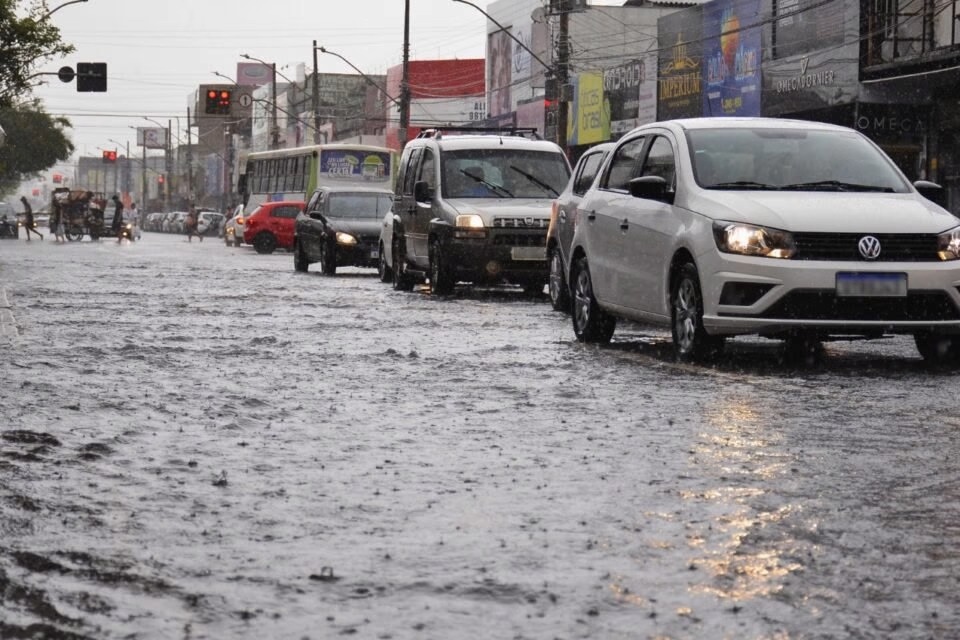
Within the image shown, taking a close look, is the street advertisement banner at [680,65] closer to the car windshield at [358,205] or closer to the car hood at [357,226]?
the car windshield at [358,205]

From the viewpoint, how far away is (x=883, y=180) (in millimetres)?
12805

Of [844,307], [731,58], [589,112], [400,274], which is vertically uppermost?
[731,58]

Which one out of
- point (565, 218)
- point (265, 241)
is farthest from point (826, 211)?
point (265, 241)

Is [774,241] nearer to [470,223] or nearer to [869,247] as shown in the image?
[869,247]

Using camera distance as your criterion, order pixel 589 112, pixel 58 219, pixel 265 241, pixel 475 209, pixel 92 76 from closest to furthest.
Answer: pixel 475 209 < pixel 265 241 < pixel 589 112 < pixel 92 76 < pixel 58 219

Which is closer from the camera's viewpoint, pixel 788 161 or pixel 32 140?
pixel 788 161

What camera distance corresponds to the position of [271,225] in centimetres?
5181

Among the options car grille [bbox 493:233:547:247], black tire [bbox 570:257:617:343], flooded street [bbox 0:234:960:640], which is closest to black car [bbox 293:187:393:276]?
car grille [bbox 493:233:547:247]

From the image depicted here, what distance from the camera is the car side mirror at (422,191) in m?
22.8

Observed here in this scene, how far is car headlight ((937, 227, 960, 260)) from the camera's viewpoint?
465 inches

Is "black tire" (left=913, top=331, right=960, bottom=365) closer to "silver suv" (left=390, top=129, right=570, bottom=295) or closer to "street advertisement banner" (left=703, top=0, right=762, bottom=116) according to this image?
"silver suv" (left=390, top=129, right=570, bottom=295)

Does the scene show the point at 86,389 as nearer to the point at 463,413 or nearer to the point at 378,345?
the point at 463,413

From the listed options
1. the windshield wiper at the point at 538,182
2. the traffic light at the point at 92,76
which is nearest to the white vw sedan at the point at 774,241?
the windshield wiper at the point at 538,182

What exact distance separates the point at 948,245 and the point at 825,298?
913 millimetres
